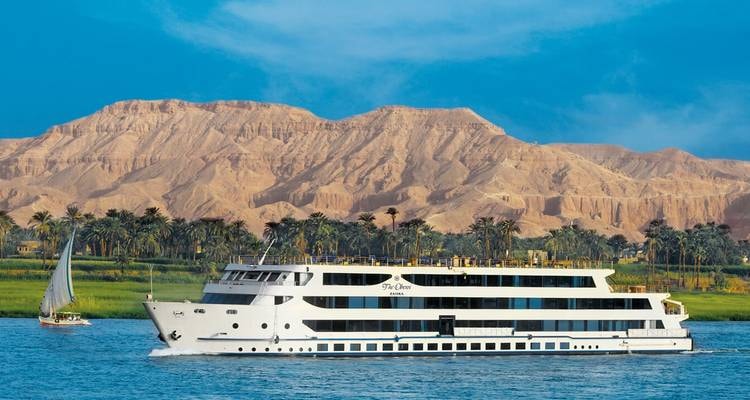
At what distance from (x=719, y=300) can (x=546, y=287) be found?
54.8 metres

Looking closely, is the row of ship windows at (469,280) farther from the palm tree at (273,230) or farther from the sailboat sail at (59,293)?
the sailboat sail at (59,293)

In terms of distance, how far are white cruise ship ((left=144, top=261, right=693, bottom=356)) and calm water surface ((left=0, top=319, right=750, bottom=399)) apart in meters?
0.71

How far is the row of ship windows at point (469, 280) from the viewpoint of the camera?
61.2m

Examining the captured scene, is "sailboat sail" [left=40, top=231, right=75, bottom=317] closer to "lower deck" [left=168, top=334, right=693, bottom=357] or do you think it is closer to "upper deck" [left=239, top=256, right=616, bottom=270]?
"upper deck" [left=239, top=256, right=616, bottom=270]

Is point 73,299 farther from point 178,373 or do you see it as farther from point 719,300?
point 719,300

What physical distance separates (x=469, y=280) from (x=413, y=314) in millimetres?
3136

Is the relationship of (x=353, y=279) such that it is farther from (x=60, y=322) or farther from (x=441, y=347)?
(x=60, y=322)

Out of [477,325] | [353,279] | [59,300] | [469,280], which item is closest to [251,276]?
[353,279]

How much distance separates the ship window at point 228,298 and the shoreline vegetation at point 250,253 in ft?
96.1

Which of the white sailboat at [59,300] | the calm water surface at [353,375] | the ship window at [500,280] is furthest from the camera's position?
the white sailboat at [59,300]

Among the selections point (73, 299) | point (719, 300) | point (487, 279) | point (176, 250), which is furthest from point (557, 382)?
point (176, 250)

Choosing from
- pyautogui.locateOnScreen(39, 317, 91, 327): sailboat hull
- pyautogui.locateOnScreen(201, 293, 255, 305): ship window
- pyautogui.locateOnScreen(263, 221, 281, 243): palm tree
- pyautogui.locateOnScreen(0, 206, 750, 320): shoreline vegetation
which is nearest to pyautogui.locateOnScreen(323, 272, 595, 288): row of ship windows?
pyautogui.locateOnScreen(201, 293, 255, 305): ship window

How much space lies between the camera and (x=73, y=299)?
8588cm

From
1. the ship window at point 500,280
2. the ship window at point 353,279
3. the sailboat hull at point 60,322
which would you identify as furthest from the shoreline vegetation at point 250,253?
the ship window at point 353,279
